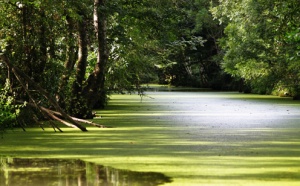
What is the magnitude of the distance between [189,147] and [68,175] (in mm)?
2901

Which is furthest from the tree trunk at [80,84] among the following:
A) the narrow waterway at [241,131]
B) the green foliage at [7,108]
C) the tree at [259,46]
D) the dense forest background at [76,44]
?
the tree at [259,46]

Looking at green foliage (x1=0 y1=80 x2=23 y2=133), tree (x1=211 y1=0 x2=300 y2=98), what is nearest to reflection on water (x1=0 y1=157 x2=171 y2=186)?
green foliage (x1=0 y1=80 x2=23 y2=133)

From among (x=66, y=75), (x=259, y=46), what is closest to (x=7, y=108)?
(x=66, y=75)

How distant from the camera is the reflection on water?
659cm

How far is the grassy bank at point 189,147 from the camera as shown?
281 inches

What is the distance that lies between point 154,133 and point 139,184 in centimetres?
555

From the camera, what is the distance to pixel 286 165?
773 centimetres

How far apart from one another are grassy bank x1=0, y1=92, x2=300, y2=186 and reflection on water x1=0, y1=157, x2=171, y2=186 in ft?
0.92

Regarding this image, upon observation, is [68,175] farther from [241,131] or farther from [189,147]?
[241,131]

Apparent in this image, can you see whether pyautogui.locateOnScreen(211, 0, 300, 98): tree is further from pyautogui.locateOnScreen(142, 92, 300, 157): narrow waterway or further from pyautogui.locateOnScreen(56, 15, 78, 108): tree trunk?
pyautogui.locateOnScreen(56, 15, 78, 108): tree trunk

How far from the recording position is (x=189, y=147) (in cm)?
963

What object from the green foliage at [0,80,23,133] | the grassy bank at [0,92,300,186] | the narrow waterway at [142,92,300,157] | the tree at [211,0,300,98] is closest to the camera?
the grassy bank at [0,92,300,186]

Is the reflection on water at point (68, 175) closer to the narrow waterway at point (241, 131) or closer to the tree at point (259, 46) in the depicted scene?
the narrow waterway at point (241, 131)

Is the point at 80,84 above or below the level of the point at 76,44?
below
